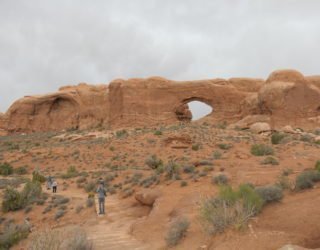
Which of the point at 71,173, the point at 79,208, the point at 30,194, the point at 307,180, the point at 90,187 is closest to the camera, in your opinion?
the point at 307,180

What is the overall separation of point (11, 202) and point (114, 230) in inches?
222

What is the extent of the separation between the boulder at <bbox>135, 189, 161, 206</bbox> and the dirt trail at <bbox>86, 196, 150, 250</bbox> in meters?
0.58

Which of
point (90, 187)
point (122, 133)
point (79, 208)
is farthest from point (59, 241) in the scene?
point (122, 133)

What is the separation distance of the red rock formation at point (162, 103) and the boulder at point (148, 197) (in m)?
21.5

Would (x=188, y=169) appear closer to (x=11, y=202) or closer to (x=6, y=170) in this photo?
(x=11, y=202)

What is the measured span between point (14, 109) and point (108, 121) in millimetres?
15508

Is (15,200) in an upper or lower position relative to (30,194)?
lower

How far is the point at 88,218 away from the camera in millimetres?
12055

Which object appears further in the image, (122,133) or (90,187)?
(122,133)

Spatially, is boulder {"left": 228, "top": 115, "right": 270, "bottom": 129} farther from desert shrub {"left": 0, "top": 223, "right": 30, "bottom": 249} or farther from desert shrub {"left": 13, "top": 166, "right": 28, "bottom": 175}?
desert shrub {"left": 0, "top": 223, "right": 30, "bottom": 249}

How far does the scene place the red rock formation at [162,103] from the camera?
1241 inches

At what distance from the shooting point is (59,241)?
22.5 feet

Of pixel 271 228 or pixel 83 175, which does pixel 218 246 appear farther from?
pixel 83 175

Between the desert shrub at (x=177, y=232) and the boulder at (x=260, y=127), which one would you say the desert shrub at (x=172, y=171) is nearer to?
the desert shrub at (x=177, y=232)
